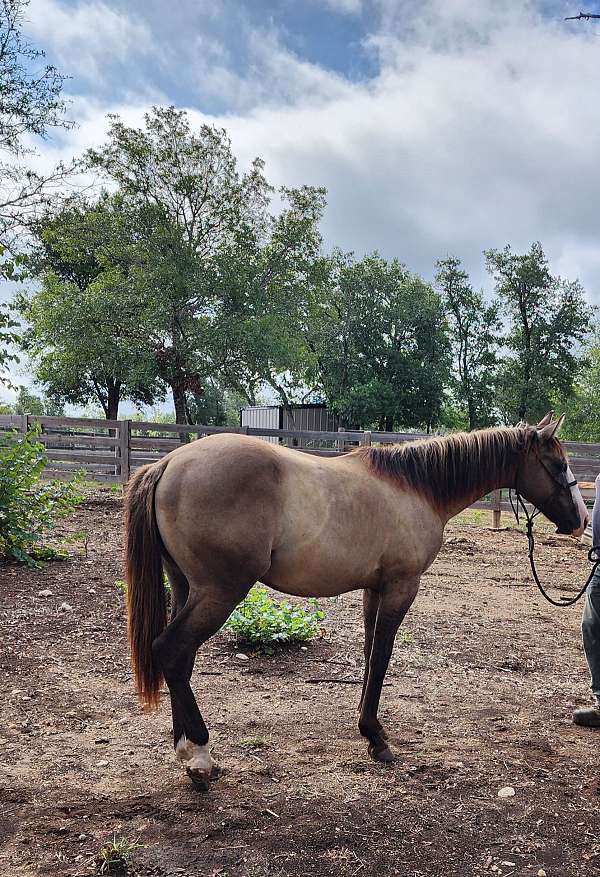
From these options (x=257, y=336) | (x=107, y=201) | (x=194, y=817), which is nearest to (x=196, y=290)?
(x=257, y=336)

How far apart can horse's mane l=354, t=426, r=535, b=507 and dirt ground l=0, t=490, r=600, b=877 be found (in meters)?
1.43

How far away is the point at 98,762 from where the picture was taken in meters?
3.12

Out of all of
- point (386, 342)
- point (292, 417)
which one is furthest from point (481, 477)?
point (386, 342)

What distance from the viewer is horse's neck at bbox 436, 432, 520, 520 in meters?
3.67

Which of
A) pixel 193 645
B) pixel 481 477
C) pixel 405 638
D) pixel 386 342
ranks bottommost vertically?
pixel 405 638

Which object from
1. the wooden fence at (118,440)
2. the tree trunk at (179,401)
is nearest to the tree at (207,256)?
the tree trunk at (179,401)

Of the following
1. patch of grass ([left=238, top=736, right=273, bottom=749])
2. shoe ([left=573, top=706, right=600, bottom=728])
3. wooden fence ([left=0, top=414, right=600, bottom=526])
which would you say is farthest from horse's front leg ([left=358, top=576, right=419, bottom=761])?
wooden fence ([left=0, top=414, right=600, bottom=526])

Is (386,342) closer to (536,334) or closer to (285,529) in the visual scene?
(536,334)

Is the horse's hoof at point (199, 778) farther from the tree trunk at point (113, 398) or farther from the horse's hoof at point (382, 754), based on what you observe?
the tree trunk at point (113, 398)

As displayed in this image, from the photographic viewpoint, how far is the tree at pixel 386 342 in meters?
31.8

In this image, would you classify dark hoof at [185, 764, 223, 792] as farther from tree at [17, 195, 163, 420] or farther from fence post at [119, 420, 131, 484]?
tree at [17, 195, 163, 420]

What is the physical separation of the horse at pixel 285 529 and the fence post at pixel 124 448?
11568 millimetres

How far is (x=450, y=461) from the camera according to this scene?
369 centimetres

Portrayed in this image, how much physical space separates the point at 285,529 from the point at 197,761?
116 cm
